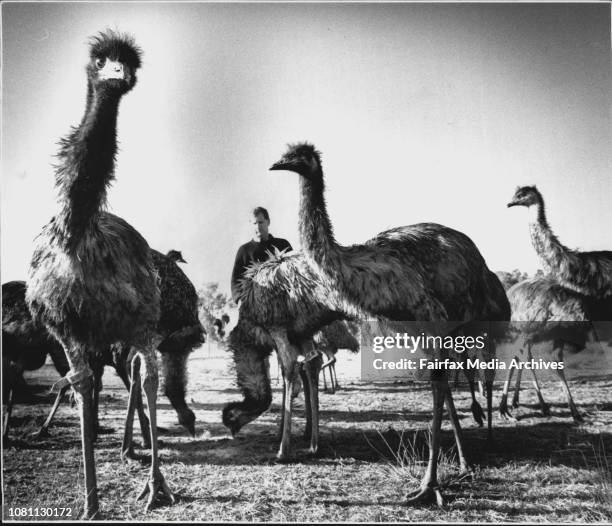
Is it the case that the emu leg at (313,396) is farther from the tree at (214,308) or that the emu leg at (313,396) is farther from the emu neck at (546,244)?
the emu neck at (546,244)

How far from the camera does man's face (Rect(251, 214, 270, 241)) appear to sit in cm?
504

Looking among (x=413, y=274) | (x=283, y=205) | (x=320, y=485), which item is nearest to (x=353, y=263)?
(x=413, y=274)

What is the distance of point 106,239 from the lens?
3.81 metres

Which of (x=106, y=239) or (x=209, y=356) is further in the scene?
(x=209, y=356)

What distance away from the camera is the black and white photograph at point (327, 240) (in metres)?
4.04

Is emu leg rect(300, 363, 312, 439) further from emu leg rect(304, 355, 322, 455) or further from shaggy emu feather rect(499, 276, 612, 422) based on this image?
shaggy emu feather rect(499, 276, 612, 422)

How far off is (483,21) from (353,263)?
2.21m

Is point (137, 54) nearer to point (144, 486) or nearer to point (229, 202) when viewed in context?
point (229, 202)

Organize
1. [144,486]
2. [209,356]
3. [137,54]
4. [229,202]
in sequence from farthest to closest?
[209,356]
[229,202]
[144,486]
[137,54]

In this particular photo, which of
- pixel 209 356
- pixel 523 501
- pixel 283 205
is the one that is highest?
pixel 283 205

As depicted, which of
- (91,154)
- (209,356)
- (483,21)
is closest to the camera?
(91,154)

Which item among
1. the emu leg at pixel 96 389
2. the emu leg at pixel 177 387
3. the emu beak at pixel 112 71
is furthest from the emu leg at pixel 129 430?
the emu beak at pixel 112 71

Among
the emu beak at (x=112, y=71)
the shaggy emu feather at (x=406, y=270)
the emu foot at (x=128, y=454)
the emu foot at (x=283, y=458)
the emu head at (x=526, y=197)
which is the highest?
the emu beak at (x=112, y=71)

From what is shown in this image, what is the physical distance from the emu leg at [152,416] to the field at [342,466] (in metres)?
0.10
